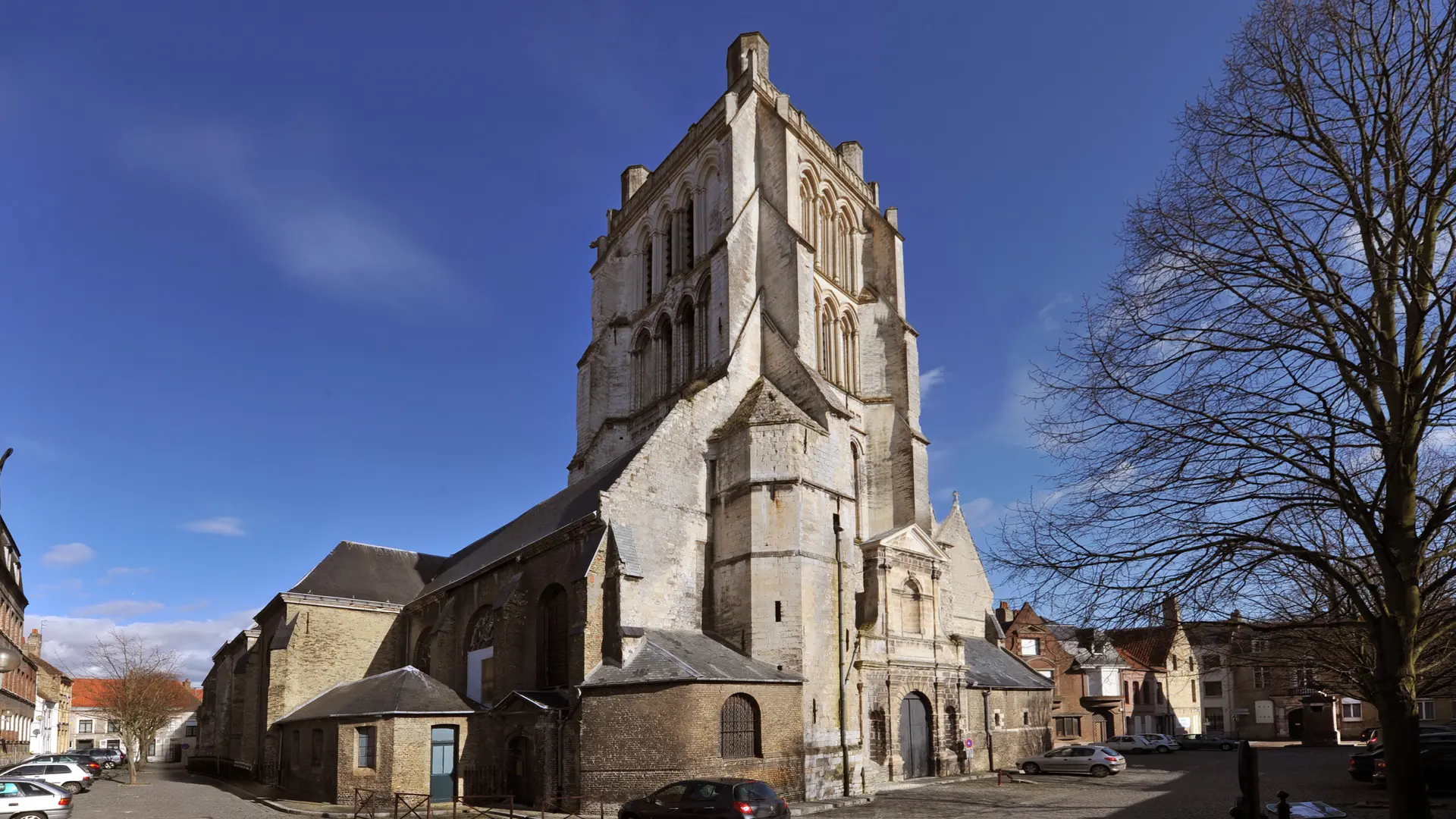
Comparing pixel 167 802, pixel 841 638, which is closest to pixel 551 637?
pixel 841 638

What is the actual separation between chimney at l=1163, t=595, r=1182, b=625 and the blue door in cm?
2020

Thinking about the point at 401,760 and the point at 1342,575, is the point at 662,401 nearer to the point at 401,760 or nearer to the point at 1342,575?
the point at 401,760

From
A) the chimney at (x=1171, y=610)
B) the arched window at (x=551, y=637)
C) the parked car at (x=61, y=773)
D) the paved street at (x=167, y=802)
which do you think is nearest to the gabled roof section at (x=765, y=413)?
the arched window at (x=551, y=637)

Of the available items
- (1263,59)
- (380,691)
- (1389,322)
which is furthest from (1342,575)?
(380,691)

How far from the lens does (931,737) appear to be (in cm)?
3027

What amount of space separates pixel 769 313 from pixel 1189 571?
858 inches

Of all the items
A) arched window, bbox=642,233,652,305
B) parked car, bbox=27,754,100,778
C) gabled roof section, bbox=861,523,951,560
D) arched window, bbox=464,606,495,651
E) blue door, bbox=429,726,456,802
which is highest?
arched window, bbox=642,233,652,305

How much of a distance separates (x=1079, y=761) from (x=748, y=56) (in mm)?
26794

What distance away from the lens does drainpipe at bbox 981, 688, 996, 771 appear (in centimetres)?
3400

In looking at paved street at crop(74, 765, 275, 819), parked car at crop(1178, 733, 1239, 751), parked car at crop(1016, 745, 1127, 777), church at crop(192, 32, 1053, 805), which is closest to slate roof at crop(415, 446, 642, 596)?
church at crop(192, 32, 1053, 805)

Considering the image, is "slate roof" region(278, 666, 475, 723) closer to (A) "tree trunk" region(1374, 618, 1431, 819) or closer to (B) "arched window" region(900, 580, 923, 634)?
(B) "arched window" region(900, 580, 923, 634)

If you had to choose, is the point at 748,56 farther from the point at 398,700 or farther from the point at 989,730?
the point at 989,730

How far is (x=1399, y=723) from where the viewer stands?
31.8 ft

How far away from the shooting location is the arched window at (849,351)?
34.7m
